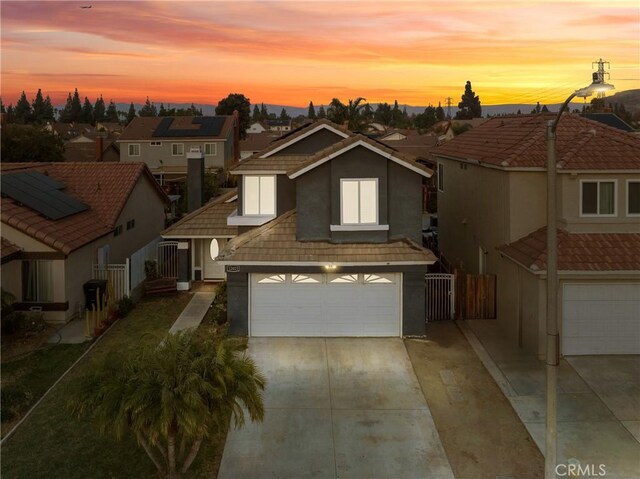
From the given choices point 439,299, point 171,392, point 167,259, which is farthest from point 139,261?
point 171,392

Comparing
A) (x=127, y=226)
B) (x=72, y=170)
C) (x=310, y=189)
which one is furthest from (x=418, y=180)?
(x=72, y=170)

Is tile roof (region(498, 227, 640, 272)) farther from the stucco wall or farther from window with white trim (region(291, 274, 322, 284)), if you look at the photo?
window with white trim (region(291, 274, 322, 284))

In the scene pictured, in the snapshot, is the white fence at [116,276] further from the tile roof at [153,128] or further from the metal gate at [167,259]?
the tile roof at [153,128]

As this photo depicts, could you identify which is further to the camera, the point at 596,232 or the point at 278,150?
the point at 278,150

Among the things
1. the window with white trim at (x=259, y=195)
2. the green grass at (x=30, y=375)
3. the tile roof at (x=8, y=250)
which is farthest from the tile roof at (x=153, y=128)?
the green grass at (x=30, y=375)

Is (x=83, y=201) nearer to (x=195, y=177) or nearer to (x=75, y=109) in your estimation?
(x=195, y=177)

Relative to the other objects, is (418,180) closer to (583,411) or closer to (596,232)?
(596,232)

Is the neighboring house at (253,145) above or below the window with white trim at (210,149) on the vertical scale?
above

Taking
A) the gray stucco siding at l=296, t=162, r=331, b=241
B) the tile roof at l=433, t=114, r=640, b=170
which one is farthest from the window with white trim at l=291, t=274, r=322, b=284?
the tile roof at l=433, t=114, r=640, b=170
